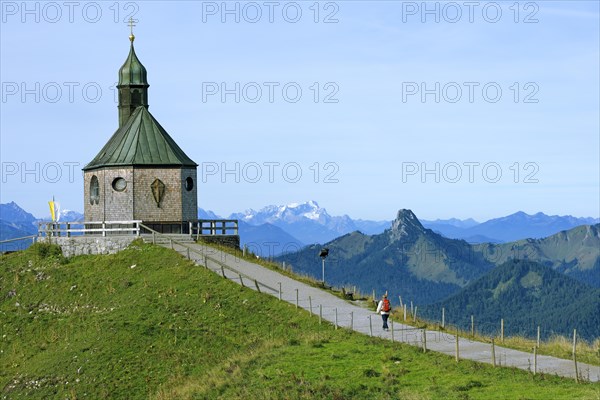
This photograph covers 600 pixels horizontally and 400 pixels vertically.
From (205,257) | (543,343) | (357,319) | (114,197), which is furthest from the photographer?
→ (114,197)

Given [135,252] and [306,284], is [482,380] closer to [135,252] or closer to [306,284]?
[306,284]

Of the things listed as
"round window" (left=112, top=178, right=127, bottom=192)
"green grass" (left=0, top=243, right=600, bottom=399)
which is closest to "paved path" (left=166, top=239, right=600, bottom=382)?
"green grass" (left=0, top=243, right=600, bottom=399)

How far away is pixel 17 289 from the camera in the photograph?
59938 mm

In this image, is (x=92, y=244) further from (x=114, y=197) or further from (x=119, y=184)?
(x=119, y=184)

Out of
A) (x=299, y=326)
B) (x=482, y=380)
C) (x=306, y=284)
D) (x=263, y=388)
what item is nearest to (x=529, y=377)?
(x=482, y=380)

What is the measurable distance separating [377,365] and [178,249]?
25.3m

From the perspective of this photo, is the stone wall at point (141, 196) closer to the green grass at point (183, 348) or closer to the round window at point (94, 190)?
the round window at point (94, 190)

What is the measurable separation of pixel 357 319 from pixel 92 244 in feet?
73.6

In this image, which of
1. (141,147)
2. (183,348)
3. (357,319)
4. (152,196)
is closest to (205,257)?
(183,348)

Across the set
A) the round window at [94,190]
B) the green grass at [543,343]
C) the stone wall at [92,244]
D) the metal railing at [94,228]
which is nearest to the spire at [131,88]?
the round window at [94,190]

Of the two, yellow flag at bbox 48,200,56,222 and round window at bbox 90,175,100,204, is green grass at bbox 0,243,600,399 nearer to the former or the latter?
round window at bbox 90,175,100,204

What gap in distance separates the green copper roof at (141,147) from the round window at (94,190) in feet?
2.93

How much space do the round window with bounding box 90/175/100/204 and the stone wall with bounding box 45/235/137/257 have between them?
4.33 metres

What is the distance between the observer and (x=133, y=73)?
243 feet
